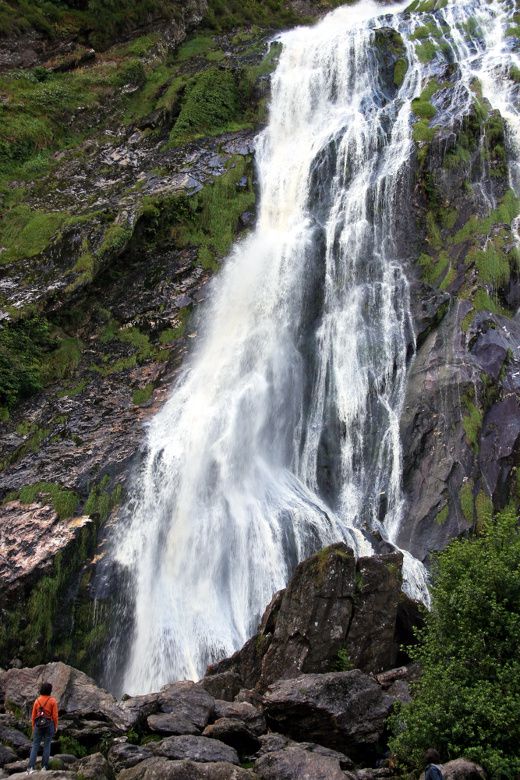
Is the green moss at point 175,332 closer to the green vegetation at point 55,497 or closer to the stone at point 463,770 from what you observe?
the green vegetation at point 55,497

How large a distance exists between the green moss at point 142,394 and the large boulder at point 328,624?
378 inches

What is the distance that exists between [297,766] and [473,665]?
307cm

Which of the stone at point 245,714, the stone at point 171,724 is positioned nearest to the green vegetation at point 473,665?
the stone at point 245,714

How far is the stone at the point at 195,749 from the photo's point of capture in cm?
902

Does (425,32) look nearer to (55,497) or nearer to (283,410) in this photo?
(283,410)

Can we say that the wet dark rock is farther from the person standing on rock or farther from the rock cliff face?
the rock cliff face

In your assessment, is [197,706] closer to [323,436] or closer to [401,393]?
[323,436]

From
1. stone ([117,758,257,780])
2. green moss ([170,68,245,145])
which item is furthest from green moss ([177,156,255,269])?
stone ([117,758,257,780])

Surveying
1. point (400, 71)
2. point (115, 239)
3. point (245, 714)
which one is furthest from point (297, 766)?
point (400, 71)

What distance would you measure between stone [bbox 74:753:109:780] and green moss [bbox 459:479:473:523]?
13.0 meters

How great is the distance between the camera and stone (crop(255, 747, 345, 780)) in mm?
8562

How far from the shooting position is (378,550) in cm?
1831

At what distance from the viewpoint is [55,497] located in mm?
17750

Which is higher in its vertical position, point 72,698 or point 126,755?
point 72,698
